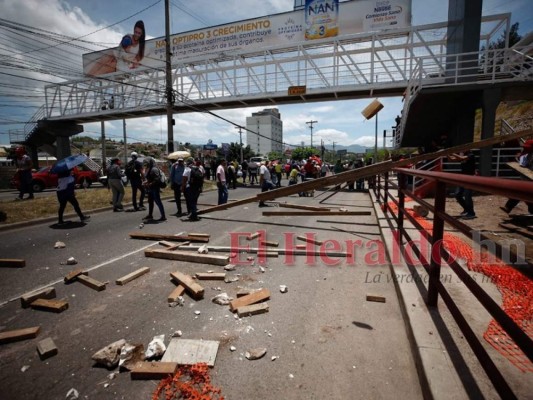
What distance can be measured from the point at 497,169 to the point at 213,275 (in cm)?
1389

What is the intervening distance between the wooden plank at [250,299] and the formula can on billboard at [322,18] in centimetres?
2013

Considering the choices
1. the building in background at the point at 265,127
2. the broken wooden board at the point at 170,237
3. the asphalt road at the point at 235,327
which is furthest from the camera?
the building in background at the point at 265,127

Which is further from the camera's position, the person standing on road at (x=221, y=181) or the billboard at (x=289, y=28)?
the billboard at (x=289, y=28)

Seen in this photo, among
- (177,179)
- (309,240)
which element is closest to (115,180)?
(177,179)

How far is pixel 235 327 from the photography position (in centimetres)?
289

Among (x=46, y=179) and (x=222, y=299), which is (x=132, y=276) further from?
(x=46, y=179)

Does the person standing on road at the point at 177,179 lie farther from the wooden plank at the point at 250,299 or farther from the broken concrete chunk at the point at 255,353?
the broken concrete chunk at the point at 255,353

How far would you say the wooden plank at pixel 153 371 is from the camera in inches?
85.6

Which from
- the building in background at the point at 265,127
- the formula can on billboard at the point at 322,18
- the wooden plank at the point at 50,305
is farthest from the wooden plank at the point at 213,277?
the building in background at the point at 265,127

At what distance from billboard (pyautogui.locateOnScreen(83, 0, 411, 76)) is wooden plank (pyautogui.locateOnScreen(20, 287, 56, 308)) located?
19954 mm

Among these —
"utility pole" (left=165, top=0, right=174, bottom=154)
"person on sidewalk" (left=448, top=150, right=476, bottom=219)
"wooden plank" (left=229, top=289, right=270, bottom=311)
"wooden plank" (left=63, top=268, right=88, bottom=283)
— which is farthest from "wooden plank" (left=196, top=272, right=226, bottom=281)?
"utility pole" (left=165, top=0, right=174, bottom=154)

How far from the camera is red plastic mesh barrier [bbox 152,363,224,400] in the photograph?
2008 mm

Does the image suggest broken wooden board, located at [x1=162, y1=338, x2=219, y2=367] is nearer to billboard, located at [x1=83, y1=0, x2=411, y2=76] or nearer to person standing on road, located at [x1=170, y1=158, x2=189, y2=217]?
person standing on road, located at [x1=170, y1=158, x2=189, y2=217]

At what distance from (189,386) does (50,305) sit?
7.73 ft
